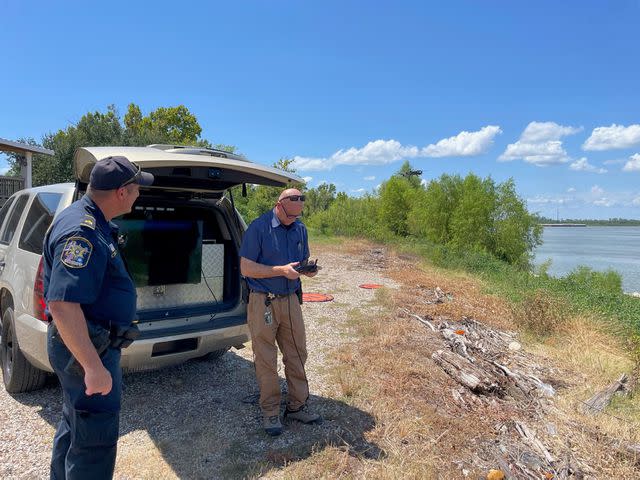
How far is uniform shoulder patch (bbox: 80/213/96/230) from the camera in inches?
79.2

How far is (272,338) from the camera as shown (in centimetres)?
358

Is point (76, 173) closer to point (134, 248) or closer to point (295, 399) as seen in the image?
point (134, 248)

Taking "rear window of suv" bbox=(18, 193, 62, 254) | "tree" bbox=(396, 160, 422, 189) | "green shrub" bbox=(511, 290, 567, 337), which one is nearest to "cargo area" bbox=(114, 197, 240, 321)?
"rear window of suv" bbox=(18, 193, 62, 254)

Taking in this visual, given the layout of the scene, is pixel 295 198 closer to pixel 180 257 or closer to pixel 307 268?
pixel 307 268

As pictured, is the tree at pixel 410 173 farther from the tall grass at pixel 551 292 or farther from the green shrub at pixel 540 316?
the green shrub at pixel 540 316

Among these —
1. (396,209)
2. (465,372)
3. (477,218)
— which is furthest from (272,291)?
(396,209)

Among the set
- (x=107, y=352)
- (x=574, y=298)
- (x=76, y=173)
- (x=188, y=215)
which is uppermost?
(x=76, y=173)

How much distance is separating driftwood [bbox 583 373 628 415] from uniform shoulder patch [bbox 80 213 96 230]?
15.5 ft

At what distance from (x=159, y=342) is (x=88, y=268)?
168 centimetres

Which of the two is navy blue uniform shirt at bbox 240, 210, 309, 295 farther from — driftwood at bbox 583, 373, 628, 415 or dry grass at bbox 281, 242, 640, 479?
driftwood at bbox 583, 373, 628, 415

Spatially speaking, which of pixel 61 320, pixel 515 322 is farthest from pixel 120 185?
pixel 515 322

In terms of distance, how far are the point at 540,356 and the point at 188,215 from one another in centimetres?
528

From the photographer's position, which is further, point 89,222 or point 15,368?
point 15,368

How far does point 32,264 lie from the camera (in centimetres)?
350
